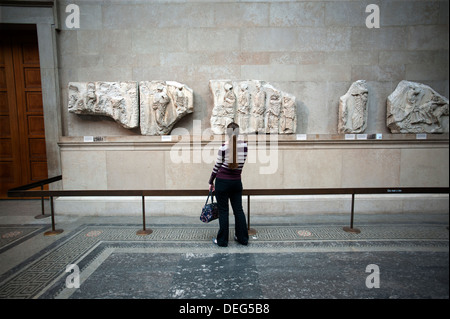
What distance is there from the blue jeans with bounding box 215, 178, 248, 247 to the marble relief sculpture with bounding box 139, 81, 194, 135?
206cm

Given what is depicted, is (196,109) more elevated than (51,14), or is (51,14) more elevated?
(51,14)

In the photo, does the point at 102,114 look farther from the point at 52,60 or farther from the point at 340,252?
the point at 340,252

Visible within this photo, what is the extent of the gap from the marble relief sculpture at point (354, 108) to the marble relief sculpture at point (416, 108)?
553mm

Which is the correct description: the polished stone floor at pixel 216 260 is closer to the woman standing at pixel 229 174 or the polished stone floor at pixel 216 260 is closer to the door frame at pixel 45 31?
the woman standing at pixel 229 174

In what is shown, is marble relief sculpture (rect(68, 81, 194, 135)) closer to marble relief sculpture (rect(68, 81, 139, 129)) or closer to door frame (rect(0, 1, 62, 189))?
marble relief sculpture (rect(68, 81, 139, 129))

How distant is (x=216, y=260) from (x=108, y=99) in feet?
11.6

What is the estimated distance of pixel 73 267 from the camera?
2805mm

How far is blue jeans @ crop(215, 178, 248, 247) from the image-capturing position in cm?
304

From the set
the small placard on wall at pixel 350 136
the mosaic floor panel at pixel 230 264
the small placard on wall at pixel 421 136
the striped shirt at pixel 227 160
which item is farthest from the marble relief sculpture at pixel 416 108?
the striped shirt at pixel 227 160

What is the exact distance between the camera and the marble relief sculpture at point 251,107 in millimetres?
4512

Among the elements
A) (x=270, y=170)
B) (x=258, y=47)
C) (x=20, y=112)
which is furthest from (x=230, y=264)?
(x=20, y=112)

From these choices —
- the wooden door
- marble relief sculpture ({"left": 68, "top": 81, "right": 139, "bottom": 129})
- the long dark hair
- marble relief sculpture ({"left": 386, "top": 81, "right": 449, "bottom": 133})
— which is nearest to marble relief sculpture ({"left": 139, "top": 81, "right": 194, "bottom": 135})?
marble relief sculpture ({"left": 68, "top": 81, "right": 139, "bottom": 129})
